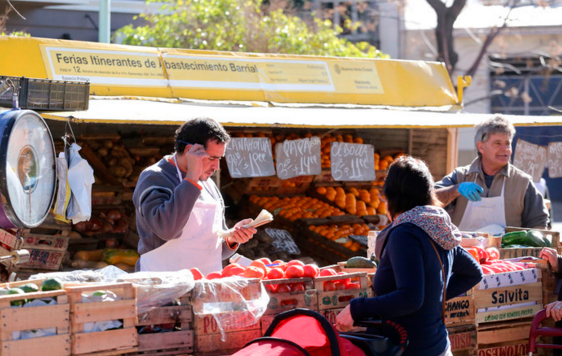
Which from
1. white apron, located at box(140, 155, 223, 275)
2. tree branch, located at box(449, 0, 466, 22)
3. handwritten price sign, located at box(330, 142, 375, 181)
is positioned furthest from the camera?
tree branch, located at box(449, 0, 466, 22)

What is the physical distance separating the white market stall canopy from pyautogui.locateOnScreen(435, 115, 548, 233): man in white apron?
1.87m

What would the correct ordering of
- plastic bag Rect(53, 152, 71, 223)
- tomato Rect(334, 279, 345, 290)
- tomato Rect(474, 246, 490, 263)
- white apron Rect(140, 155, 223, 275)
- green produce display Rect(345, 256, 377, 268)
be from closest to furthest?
tomato Rect(334, 279, 345, 290) < white apron Rect(140, 155, 223, 275) < green produce display Rect(345, 256, 377, 268) < tomato Rect(474, 246, 490, 263) < plastic bag Rect(53, 152, 71, 223)

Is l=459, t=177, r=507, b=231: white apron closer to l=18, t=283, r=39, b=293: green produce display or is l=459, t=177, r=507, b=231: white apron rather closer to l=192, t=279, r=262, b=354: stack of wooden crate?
l=192, t=279, r=262, b=354: stack of wooden crate

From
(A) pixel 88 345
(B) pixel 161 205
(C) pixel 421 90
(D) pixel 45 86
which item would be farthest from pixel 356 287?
(C) pixel 421 90

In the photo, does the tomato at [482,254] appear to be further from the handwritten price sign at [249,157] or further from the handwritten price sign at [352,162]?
the handwritten price sign at [352,162]

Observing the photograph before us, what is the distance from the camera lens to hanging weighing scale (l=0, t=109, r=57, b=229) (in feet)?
13.2

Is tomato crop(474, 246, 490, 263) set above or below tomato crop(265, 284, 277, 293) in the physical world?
below

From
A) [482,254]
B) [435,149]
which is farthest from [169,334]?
[435,149]

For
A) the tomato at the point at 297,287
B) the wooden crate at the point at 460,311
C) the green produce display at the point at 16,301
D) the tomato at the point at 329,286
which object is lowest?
the wooden crate at the point at 460,311

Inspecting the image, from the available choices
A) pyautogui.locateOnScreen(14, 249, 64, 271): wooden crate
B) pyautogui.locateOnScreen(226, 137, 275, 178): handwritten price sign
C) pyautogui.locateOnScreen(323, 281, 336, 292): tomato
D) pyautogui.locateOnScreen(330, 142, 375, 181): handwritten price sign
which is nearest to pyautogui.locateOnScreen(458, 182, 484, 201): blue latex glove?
pyautogui.locateOnScreen(323, 281, 336, 292): tomato

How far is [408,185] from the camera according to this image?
320cm

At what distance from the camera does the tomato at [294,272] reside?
3.85 metres

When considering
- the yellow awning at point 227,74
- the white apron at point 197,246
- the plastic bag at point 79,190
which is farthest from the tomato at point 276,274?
the yellow awning at point 227,74

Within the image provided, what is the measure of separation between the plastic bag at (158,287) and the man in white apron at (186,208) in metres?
0.49
